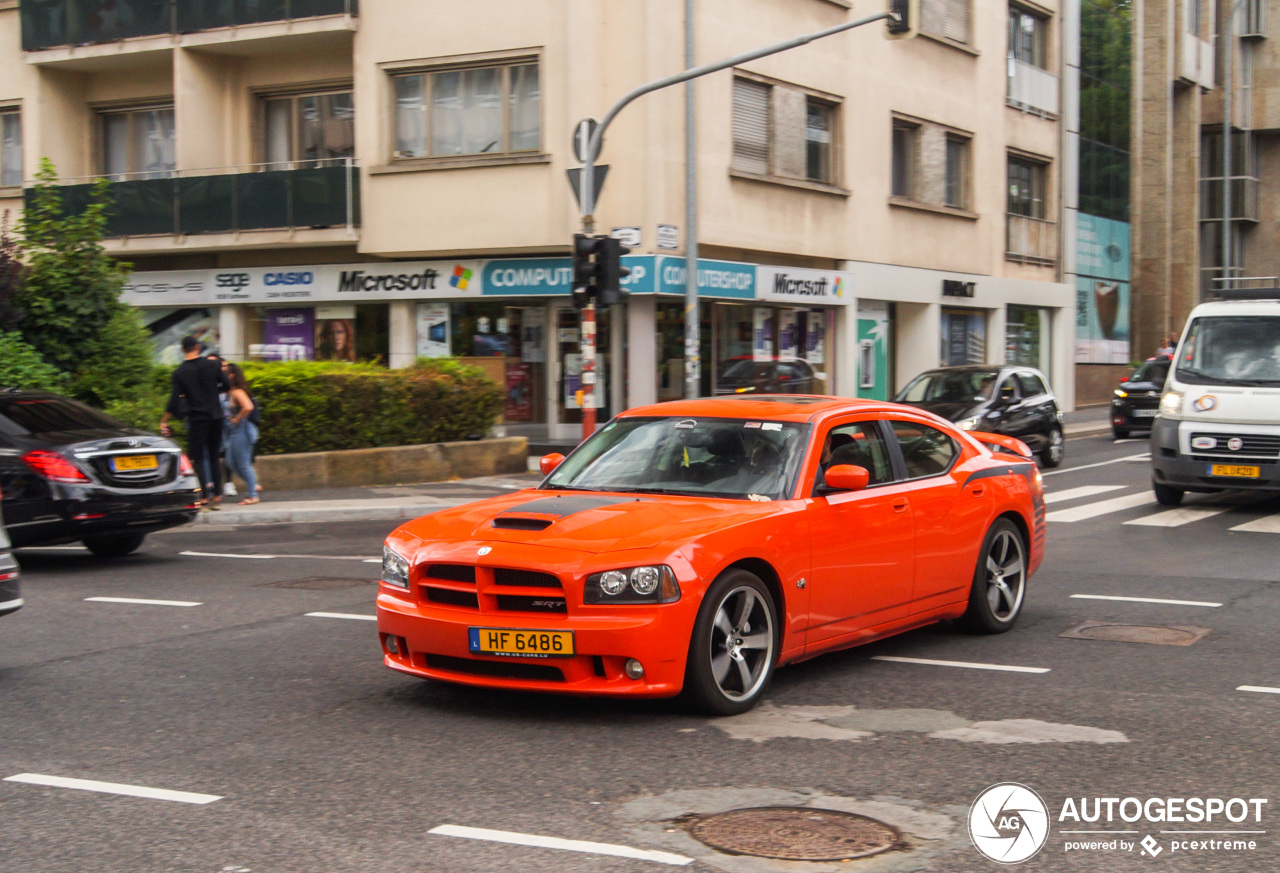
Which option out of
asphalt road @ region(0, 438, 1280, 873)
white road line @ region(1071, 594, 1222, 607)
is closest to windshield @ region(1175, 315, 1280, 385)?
white road line @ region(1071, 594, 1222, 607)

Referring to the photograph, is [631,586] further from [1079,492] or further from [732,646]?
[1079,492]

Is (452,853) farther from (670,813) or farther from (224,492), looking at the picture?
(224,492)

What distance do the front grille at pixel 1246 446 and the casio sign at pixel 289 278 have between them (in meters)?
17.2

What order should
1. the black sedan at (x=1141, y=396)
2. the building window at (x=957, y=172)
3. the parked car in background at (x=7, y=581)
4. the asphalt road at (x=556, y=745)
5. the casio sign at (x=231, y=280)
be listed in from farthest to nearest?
the building window at (x=957, y=172) < the casio sign at (x=231, y=280) < the black sedan at (x=1141, y=396) < the parked car in background at (x=7, y=581) < the asphalt road at (x=556, y=745)

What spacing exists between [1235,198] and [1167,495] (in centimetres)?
3959

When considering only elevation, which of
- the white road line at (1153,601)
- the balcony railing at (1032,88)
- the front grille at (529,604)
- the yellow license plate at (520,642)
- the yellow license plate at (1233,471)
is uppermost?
the balcony railing at (1032,88)

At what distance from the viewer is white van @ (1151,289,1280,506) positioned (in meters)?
14.3

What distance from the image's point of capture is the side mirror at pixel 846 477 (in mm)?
6723

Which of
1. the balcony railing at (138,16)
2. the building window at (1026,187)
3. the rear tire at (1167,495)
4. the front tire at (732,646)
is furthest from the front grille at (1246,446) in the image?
the building window at (1026,187)

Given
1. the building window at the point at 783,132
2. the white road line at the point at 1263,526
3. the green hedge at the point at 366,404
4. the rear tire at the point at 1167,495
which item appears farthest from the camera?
the building window at the point at 783,132

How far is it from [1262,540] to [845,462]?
23.7ft

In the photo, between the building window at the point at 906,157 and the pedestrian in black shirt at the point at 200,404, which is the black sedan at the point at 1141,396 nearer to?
the building window at the point at 906,157

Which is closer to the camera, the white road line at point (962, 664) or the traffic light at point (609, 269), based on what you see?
the white road line at point (962, 664)

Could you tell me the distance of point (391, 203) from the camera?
81.1ft
